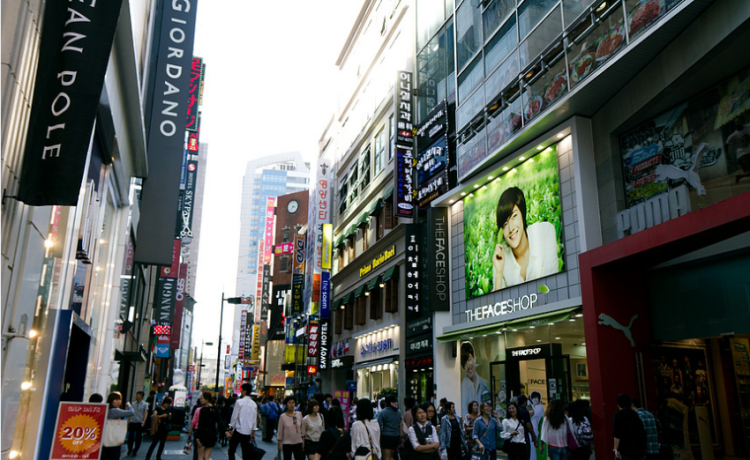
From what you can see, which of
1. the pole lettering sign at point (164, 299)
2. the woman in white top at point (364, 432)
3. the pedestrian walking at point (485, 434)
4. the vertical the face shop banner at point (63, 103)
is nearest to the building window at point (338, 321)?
the pole lettering sign at point (164, 299)

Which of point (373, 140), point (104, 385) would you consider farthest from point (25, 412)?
point (373, 140)

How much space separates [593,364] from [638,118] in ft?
19.9

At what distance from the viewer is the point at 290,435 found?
37.2ft

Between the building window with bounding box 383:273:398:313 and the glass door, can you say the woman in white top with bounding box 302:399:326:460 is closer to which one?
the glass door

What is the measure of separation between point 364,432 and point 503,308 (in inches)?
429

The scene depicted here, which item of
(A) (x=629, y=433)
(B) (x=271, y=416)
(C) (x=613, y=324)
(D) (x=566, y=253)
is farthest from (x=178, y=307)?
(A) (x=629, y=433)

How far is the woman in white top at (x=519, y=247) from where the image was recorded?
54.3 feet

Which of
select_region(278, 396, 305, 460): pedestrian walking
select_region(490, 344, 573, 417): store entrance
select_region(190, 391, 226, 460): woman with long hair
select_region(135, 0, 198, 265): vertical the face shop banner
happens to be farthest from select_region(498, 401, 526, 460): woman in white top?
select_region(135, 0, 198, 265): vertical the face shop banner

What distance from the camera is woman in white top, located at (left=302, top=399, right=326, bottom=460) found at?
10688mm

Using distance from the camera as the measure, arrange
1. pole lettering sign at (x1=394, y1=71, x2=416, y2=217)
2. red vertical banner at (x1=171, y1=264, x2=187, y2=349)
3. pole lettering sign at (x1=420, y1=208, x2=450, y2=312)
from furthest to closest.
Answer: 1. red vertical banner at (x1=171, y1=264, x2=187, y2=349)
2. pole lettering sign at (x1=394, y1=71, x2=416, y2=217)
3. pole lettering sign at (x1=420, y1=208, x2=450, y2=312)

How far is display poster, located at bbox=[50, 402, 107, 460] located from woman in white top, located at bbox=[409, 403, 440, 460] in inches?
182

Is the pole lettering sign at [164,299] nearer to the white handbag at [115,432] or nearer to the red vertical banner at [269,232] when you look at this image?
the white handbag at [115,432]

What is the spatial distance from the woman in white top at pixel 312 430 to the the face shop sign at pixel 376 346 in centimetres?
1704

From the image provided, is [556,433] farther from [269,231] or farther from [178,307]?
[269,231]
